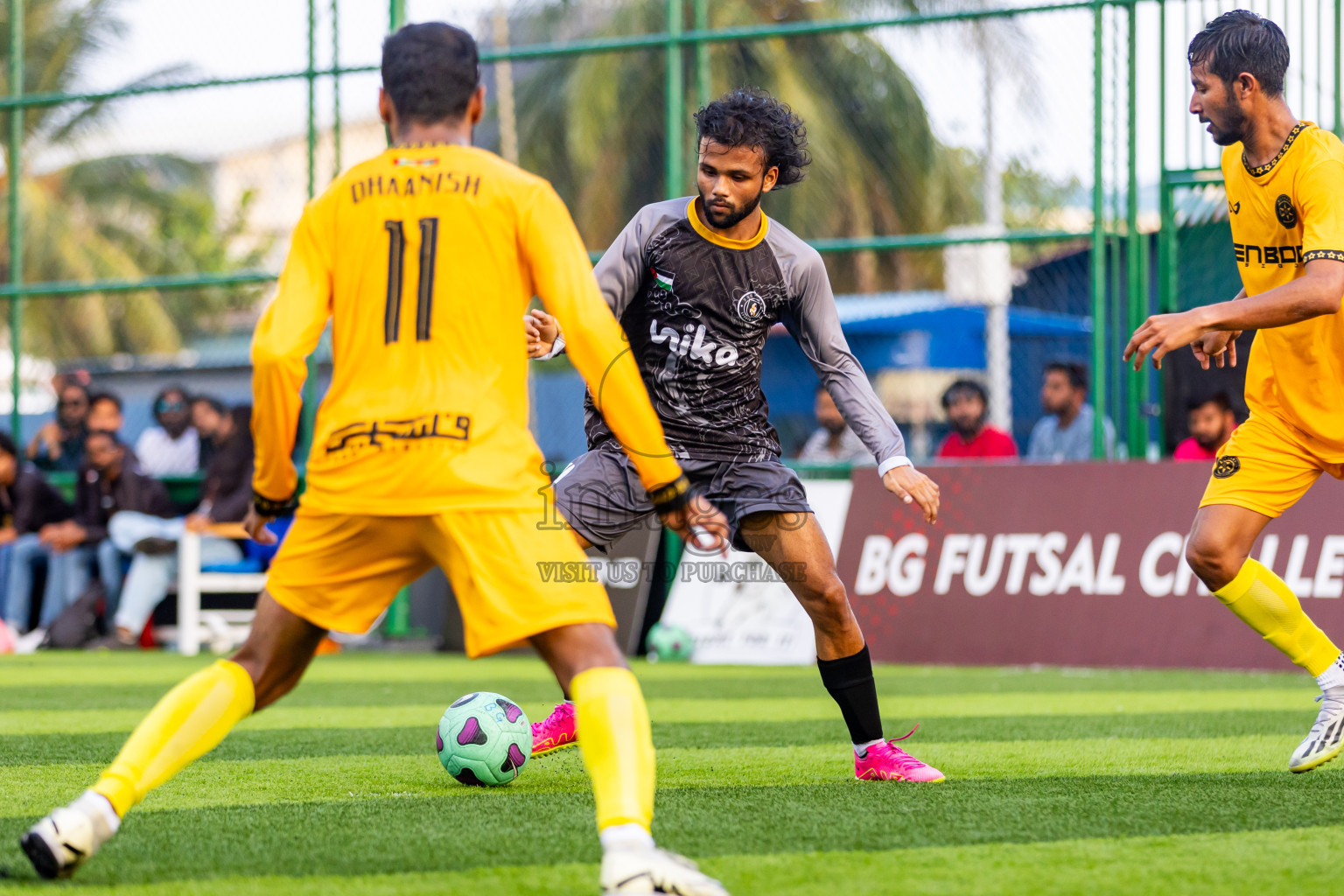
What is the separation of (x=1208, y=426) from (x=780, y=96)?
1607 centimetres

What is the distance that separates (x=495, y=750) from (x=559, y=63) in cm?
2465

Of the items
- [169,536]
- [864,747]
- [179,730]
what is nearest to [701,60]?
[169,536]

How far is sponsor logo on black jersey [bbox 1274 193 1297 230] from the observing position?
5.21m

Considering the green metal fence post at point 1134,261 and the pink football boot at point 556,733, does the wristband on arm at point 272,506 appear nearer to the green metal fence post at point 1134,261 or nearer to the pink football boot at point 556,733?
the pink football boot at point 556,733

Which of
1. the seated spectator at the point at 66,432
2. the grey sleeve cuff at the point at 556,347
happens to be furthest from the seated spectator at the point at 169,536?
the grey sleeve cuff at the point at 556,347

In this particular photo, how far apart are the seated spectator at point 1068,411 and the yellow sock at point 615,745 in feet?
27.4

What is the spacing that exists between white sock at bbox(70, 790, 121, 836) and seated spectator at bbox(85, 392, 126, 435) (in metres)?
10.2

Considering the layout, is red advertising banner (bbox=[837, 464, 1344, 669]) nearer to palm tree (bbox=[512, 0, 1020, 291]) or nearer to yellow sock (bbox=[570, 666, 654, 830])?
yellow sock (bbox=[570, 666, 654, 830])

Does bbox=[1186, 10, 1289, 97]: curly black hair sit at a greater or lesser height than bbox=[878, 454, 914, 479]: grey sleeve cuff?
greater

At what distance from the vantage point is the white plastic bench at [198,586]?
40.1ft

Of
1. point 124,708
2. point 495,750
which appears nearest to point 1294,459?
point 495,750

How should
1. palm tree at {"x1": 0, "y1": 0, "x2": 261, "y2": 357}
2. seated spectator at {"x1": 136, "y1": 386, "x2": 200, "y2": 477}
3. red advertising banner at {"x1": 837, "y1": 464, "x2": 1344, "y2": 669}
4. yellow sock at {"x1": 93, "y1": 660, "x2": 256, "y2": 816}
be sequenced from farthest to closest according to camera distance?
palm tree at {"x1": 0, "y1": 0, "x2": 261, "y2": 357}
seated spectator at {"x1": 136, "y1": 386, "x2": 200, "y2": 477}
red advertising banner at {"x1": 837, "y1": 464, "x2": 1344, "y2": 669}
yellow sock at {"x1": 93, "y1": 660, "x2": 256, "y2": 816}

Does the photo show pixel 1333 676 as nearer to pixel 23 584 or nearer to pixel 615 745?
pixel 615 745

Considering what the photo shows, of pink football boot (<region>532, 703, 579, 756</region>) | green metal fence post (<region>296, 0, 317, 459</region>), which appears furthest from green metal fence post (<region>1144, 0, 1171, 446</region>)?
green metal fence post (<region>296, 0, 317, 459</region>)
